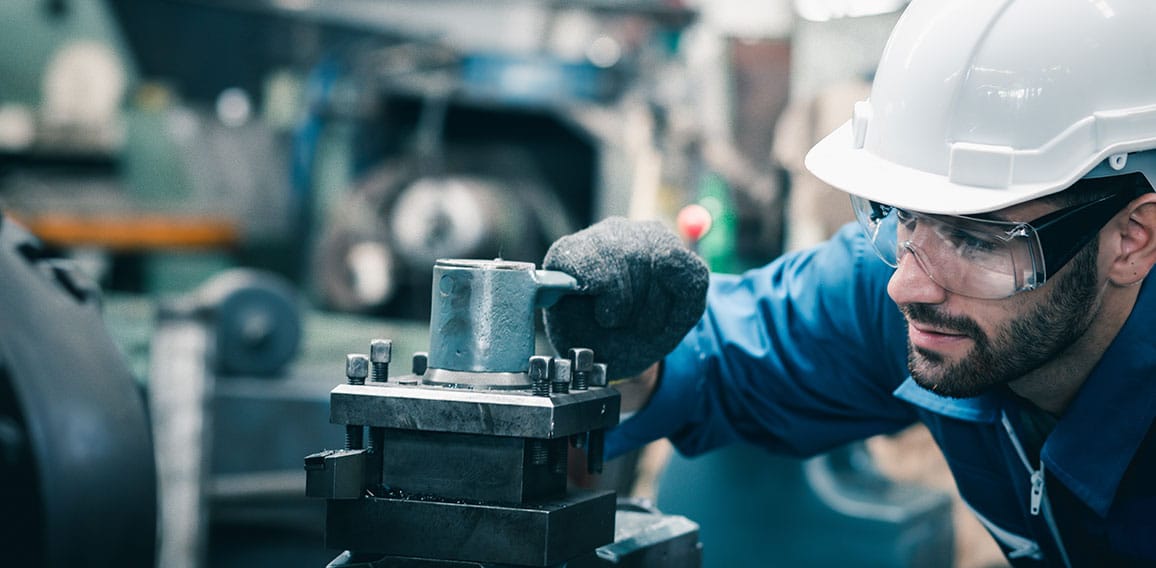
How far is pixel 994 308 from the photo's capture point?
4.51ft

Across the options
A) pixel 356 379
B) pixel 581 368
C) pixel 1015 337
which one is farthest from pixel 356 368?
pixel 1015 337

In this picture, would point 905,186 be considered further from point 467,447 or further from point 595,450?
point 467,447

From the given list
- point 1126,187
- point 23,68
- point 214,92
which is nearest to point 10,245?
point 1126,187

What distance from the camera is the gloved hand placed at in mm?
1368

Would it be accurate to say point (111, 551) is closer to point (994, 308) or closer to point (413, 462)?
point (413, 462)

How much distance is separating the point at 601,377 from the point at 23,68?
10.4 feet

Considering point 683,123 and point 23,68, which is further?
point 683,123

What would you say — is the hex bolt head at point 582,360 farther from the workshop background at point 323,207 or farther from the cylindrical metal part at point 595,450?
the workshop background at point 323,207

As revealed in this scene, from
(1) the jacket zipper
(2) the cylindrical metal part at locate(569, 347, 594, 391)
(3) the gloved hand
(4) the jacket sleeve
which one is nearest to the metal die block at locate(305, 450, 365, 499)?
(2) the cylindrical metal part at locate(569, 347, 594, 391)

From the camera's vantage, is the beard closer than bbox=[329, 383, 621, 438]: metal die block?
No

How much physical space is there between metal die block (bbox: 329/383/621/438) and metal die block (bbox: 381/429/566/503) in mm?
17

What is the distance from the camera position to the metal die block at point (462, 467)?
1.09 metres

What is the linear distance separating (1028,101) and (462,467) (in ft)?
2.39

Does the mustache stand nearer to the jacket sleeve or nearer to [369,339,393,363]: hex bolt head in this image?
the jacket sleeve
